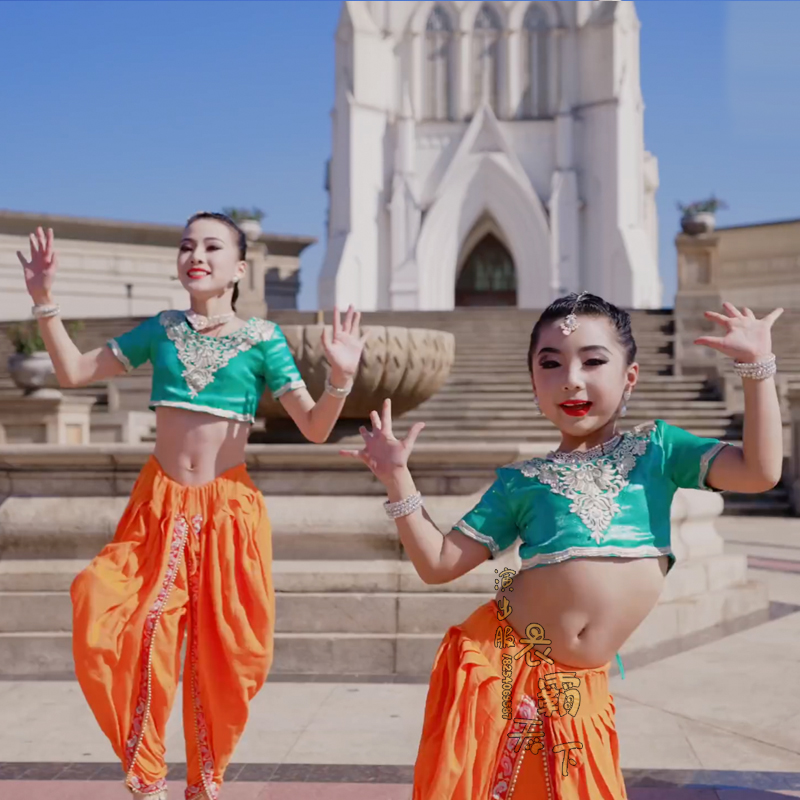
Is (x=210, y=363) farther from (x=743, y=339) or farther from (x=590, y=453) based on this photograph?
(x=743, y=339)

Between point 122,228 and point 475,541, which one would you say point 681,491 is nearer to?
point 475,541

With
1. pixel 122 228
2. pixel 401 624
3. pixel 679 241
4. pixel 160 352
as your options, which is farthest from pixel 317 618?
pixel 122 228

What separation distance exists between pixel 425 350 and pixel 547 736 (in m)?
4.32

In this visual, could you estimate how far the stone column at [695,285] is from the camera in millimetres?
19359

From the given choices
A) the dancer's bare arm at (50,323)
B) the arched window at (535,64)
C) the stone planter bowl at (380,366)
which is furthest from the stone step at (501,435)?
the arched window at (535,64)

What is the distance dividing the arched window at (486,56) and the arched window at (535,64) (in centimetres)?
91

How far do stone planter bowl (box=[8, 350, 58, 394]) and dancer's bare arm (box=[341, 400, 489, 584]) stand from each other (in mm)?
11975

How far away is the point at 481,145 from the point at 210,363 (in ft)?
105

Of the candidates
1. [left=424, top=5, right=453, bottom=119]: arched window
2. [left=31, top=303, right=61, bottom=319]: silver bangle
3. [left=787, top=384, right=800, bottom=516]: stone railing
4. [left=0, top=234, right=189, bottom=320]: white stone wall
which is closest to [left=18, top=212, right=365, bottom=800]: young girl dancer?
[left=31, top=303, right=61, bottom=319]: silver bangle

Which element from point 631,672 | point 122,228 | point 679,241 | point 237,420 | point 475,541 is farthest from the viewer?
point 122,228

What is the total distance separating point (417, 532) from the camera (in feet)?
7.39

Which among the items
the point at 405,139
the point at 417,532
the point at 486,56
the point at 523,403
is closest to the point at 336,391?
the point at 417,532

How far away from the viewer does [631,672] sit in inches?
195

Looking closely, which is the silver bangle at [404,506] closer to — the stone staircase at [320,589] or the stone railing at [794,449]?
the stone staircase at [320,589]
